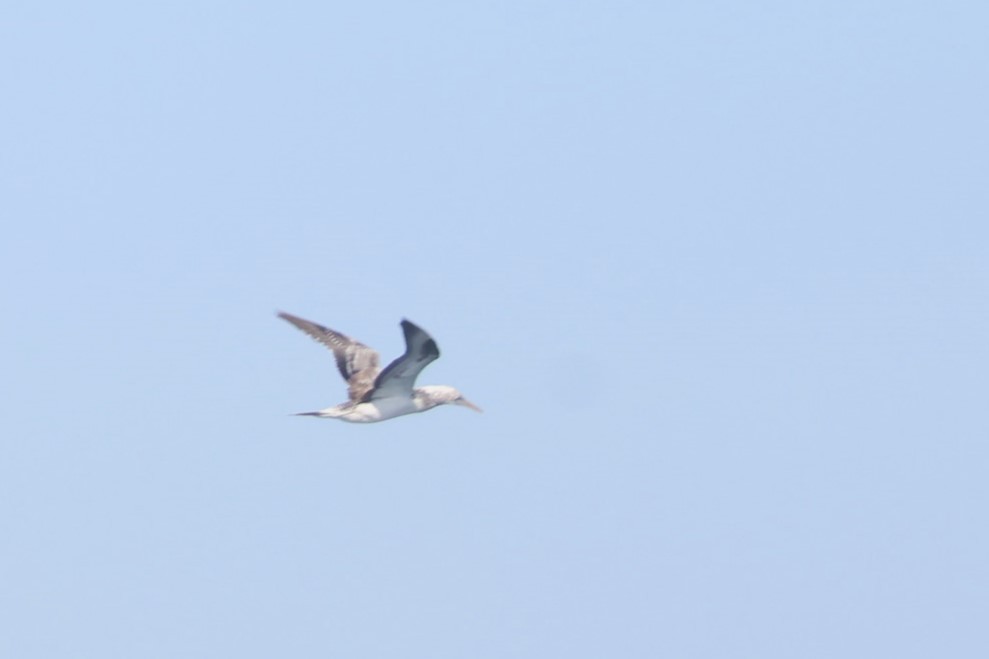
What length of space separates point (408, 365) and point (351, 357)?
6.13m

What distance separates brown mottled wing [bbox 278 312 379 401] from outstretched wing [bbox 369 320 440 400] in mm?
1481

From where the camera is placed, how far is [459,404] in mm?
59906

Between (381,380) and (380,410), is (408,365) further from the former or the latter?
(380,410)

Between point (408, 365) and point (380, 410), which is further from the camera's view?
point (380, 410)

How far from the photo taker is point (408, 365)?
181ft

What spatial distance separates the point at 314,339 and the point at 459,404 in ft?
16.8

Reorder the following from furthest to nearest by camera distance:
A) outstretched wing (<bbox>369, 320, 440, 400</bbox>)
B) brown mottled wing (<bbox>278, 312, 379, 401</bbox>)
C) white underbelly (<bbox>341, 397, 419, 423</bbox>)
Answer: brown mottled wing (<bbox>278, 312, 379, 401</bbox>)
white underbelly (<bbox>341, 397, 419, 423</bbox>)
outstretched wing (<bbox>369, 320, 440, 400</bbox>)

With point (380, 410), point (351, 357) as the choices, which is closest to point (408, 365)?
point (380, 410)

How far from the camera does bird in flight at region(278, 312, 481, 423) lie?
54.4 meters

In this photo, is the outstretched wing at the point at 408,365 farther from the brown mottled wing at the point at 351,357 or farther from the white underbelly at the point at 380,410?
the brown mottled wing at the point at 351,357

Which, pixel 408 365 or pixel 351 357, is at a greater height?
pixel 351 357

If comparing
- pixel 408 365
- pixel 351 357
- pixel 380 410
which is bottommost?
pixel 380 410

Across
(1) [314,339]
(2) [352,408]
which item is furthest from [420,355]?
(1) [314,339]

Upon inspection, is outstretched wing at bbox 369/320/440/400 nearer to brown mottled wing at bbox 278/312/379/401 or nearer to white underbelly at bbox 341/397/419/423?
white underbelly at bbox 341/397/419/423
